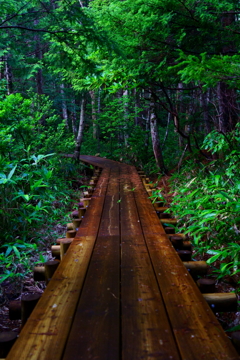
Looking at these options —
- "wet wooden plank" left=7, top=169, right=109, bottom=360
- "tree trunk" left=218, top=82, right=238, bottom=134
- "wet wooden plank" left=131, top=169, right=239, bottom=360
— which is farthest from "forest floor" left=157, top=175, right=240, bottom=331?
"tree trunk" left=218, top=82, right=238, bottom=134

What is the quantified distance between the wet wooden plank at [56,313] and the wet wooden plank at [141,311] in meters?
0.39

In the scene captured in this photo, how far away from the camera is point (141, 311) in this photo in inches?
77.2

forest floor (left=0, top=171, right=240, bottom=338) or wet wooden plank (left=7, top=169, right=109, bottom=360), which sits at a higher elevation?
wet wooden plank (left=7, top=169, right=109, bottom=360)

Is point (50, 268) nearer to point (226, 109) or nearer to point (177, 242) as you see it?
point (177, 242)

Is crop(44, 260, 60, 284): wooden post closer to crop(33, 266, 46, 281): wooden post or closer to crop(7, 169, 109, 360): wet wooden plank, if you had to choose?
crop(7, 169, 109, 360): wet wooden plank

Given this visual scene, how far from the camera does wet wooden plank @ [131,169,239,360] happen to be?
1.59 meters

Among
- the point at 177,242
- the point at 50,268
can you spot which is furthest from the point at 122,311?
the point at 177,242

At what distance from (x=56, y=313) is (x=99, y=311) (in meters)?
0.31

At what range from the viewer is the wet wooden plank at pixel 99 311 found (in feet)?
5.23

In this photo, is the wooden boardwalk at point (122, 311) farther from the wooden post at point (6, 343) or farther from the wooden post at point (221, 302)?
the wooden post at point (221, 302)

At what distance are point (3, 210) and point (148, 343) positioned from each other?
11.7 ft

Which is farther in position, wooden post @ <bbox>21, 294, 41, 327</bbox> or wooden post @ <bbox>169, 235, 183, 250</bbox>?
wooden post @ <bbox>169, 235, 183, 250</bbox>

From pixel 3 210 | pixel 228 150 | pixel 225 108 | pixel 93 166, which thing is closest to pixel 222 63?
pixel 228 150

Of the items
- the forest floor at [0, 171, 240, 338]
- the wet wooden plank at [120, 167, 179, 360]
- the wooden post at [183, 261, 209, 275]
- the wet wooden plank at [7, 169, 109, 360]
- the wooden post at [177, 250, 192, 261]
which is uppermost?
the wet wooden plank at [120, 167, 179, 360]
